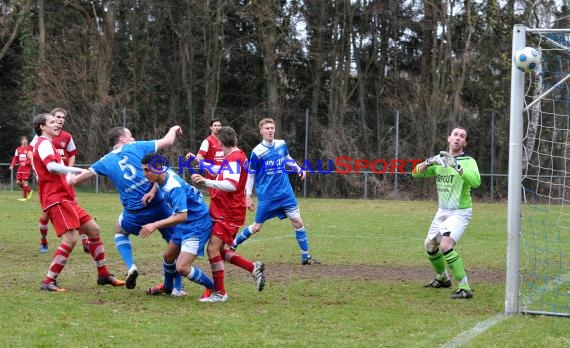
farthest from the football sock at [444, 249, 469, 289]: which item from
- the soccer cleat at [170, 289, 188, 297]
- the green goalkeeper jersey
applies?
the soccer cleat at [170, 289, 188, 297]

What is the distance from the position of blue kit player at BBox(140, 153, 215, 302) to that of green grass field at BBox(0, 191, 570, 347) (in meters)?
0.35

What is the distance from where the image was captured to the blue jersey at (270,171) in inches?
428

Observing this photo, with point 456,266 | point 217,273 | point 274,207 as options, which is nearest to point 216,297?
point 217,273

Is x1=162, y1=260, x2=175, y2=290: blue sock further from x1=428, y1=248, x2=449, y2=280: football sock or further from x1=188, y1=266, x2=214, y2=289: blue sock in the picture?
x1=428, y1=248, x2=449, y2=280: football sock

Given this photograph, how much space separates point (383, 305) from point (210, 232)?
182cm

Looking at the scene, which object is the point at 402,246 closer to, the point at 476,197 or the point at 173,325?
the point at 173,325

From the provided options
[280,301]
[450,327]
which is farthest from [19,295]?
[450,327]

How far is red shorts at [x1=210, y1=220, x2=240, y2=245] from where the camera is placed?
302 inches

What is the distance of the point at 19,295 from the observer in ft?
24.9

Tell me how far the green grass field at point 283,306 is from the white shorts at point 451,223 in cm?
64

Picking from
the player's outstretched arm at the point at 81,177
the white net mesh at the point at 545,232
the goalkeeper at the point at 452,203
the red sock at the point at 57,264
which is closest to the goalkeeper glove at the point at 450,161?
the goalkeeper at the point at 452,203

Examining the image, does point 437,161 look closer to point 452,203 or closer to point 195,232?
point 452,203

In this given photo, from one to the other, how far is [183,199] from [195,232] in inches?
16.0

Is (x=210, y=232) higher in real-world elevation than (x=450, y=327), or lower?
higher
